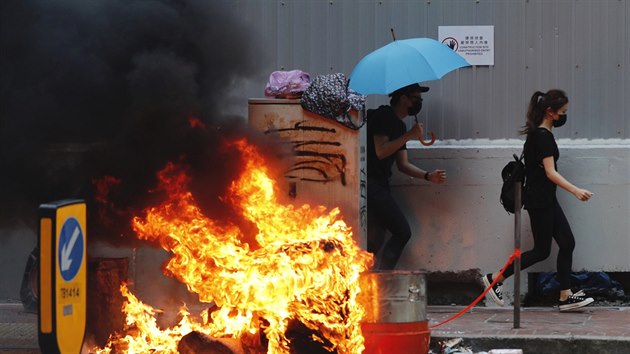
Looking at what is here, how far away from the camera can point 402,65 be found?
9102 millimetres

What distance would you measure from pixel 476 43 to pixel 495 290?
Result: 2.24 meters

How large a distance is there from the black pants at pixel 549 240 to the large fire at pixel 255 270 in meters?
2.06

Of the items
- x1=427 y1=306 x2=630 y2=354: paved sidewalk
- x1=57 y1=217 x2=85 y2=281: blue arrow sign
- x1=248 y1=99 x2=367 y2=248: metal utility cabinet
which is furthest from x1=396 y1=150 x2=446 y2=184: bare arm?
x1=57 y1=217 x2=85 y2=281: blue arrow sign

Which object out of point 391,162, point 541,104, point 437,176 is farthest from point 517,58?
point 391,162

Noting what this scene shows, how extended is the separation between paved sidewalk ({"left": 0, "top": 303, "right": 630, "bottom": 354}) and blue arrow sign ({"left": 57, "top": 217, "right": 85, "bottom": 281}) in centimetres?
450

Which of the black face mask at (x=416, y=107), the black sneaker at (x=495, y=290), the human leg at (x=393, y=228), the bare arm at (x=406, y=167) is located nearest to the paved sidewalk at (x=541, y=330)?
the black sneaker at (x=495, y=290)

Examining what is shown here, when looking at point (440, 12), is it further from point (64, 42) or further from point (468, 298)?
point (64, 42)

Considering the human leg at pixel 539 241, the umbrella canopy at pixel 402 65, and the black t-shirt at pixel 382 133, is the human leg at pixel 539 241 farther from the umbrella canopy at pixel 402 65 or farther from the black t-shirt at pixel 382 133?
the umbrella canopy at pixel 402 65

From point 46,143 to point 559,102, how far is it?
4204mm

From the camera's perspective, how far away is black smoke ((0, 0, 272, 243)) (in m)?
8.05

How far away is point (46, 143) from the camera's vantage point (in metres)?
8.21

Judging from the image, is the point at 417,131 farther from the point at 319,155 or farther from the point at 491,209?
the point at 491,209

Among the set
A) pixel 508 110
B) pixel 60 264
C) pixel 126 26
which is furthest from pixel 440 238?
pixel 60 264

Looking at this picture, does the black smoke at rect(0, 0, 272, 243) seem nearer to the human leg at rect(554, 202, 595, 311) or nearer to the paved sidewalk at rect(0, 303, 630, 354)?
the paved sidewalk at rect(0, 303, 630, 354)
